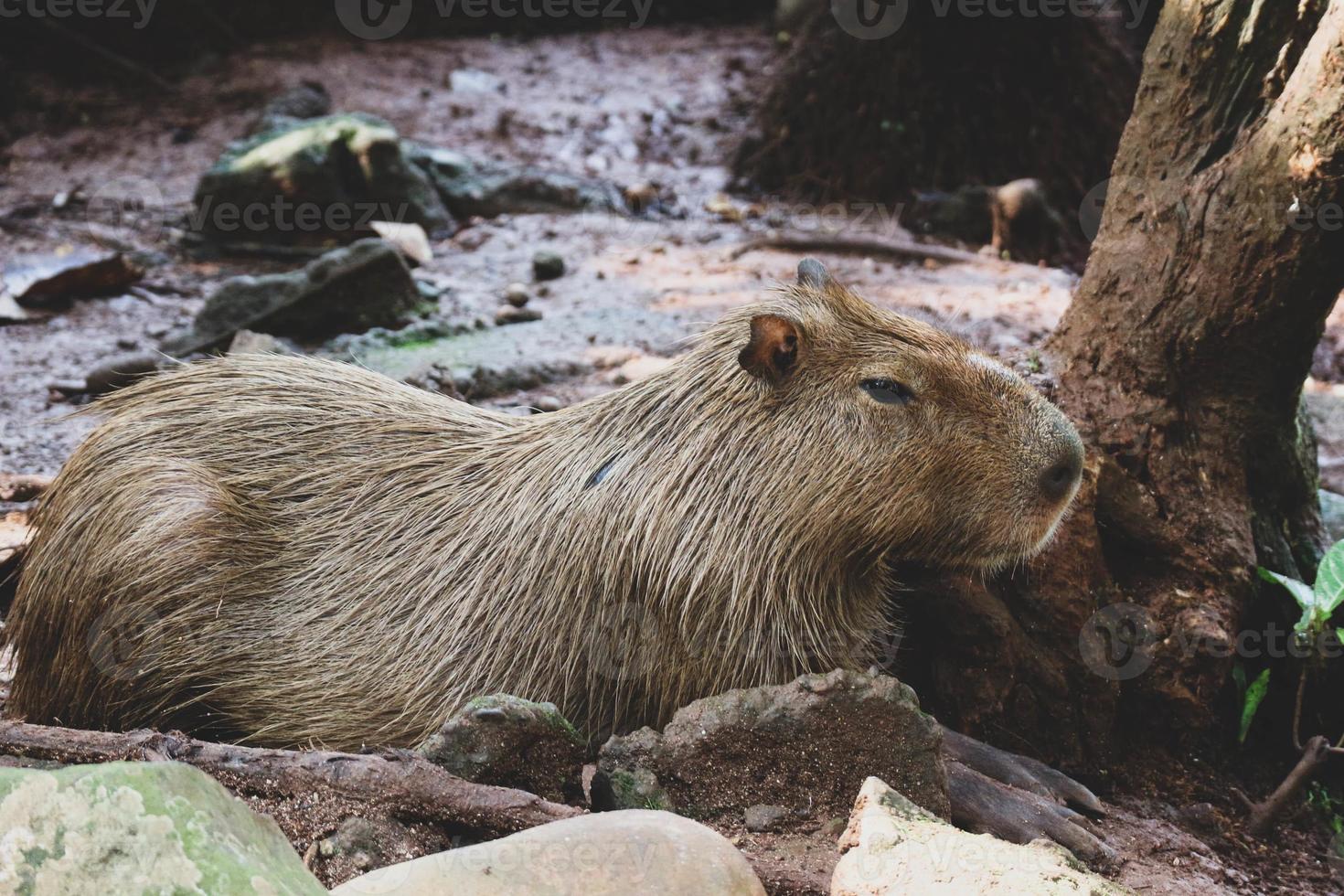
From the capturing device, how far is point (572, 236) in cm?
895

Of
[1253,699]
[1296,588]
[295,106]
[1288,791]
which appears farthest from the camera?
[295,106]

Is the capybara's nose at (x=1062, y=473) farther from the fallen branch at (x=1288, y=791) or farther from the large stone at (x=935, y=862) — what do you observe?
the fallen branch at (x=1288, y=791)

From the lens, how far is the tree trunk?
3871 millimetres

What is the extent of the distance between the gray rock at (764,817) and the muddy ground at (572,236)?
5cm

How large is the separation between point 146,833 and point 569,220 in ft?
25.0

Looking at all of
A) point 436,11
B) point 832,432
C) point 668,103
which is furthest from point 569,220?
point 832,432

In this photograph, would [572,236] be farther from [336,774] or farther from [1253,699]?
[336,774]

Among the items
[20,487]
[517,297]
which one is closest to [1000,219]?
[517,297]

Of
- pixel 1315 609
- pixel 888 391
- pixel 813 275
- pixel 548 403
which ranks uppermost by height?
pixel 813 275

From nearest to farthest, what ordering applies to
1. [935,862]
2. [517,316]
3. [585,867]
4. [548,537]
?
1. [585,867]
2. [935,862]
3. [548,537]
4. [517,316]

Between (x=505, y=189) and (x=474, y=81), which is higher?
(x=474, y=81)

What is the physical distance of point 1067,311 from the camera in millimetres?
4461

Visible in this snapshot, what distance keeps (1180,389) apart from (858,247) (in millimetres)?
4796

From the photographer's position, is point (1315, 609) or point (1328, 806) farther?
point (1328, 806)
